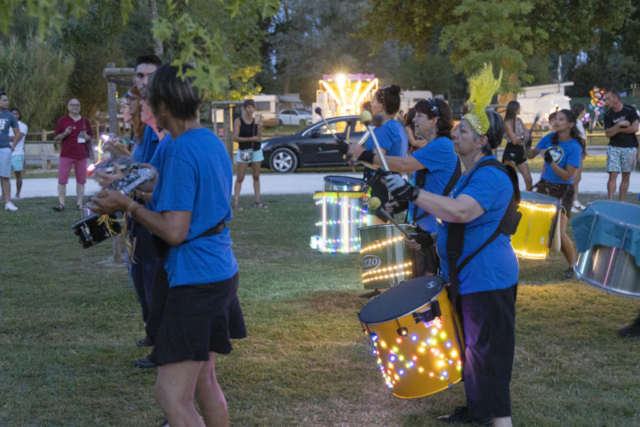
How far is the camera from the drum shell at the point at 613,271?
14.0 feet

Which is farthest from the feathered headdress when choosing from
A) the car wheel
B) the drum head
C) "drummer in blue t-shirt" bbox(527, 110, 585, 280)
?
the car wheel

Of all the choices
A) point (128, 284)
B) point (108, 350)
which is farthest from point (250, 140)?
point (108, 350)

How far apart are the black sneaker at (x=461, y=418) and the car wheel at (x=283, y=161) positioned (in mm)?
14234

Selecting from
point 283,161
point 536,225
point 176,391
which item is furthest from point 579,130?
point 283,161

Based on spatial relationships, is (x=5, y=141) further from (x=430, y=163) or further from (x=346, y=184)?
(x=430, y=163)

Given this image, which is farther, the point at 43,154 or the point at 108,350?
the point at 43,154

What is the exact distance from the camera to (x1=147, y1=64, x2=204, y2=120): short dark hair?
2.45m

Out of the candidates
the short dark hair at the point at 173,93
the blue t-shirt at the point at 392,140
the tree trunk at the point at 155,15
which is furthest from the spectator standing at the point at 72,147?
the short dark hair at the point at 173,93

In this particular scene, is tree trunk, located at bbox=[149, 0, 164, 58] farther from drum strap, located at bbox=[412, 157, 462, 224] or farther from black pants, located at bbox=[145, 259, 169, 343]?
black pants, located at bbox=[145, 259, 169, 343]

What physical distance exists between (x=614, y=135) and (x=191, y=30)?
30.5 ft

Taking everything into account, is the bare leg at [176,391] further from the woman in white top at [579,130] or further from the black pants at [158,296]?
the woman in white top at [579,130]

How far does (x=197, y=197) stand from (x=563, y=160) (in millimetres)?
4967

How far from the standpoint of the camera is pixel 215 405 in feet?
9.28

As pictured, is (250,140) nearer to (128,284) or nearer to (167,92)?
(128,284)
